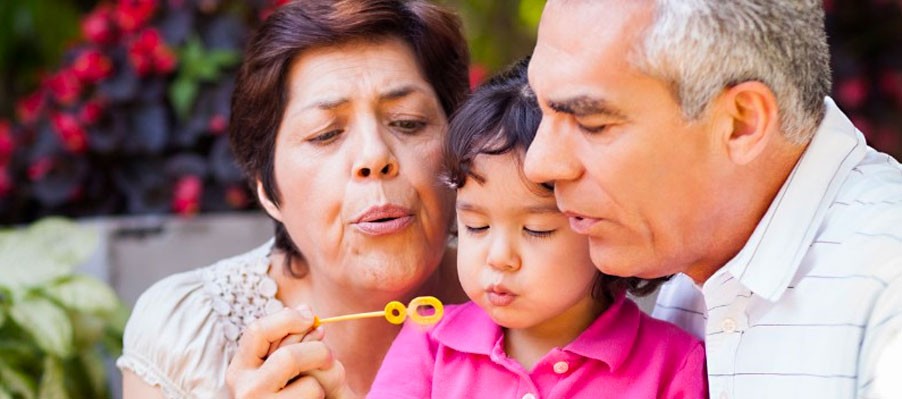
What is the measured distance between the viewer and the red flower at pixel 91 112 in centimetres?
466

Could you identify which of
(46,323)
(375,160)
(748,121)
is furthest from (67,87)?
(748,121)

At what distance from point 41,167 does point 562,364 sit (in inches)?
118

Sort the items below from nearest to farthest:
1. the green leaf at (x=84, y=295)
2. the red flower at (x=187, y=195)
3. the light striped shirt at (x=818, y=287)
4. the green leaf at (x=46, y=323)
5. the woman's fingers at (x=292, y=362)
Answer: the light striped shirt at (x=818, y=287)
the woman's fingers at (x=292, y=362)
the green leaf at (x=46, y=323)
the green leaf at (x=84, y=295)
the red flower at (x=187, y=195)

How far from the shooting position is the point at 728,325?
7.21 feet

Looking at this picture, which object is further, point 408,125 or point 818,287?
point 408,125

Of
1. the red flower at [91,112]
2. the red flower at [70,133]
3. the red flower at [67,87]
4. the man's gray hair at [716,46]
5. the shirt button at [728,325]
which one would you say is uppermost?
the man's gray hair at [716,46]

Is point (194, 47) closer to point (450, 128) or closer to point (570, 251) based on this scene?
point (450, 128)

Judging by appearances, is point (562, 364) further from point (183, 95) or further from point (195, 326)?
point (183, 95)

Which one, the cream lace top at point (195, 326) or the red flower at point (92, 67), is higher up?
the red flower at point (92, 67)

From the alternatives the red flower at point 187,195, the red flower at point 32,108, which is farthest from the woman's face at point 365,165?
the red flower at point 32,108

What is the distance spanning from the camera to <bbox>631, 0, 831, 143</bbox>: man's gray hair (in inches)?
79.4

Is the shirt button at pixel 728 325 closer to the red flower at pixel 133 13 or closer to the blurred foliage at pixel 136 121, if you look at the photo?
the blurred foliage at pixel 136 121

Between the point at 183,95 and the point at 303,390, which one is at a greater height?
the point at 303,390

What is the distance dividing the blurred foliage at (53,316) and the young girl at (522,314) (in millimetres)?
1770
